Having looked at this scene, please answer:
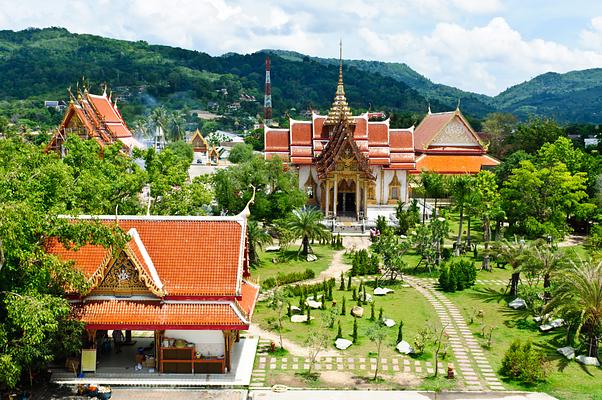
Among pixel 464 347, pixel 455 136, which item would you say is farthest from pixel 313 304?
pixel 455 136

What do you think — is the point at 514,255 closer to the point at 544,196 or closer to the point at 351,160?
the point at 544,196

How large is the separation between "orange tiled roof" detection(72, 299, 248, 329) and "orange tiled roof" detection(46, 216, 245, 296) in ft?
1.74

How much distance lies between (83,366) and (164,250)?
16.4 feet

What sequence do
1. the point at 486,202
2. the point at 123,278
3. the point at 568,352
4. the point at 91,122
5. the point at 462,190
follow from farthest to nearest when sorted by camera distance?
the point at 91,122
the point at 486,202
the point at 462,190
the point at 568,352
the point at 123,278

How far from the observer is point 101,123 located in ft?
185

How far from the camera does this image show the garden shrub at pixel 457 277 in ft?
117

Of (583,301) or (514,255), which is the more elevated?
(514,255)

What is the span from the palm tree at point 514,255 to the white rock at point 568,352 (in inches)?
265

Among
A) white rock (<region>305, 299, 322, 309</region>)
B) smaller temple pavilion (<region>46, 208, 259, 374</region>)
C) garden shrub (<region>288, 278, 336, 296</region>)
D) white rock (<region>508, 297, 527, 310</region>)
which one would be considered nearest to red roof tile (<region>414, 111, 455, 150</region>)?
garden shrub (<region>288, 278, 336, 296</region>)

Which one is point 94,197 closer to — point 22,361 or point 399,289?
point 22,361

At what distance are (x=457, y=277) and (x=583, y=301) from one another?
10.5 metres

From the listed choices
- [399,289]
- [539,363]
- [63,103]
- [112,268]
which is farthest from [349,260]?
[63,103]

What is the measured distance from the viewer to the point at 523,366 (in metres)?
23.7

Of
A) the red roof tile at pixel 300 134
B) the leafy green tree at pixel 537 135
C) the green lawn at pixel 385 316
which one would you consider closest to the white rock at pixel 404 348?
Answer: the green lawn at pixel 385 316
